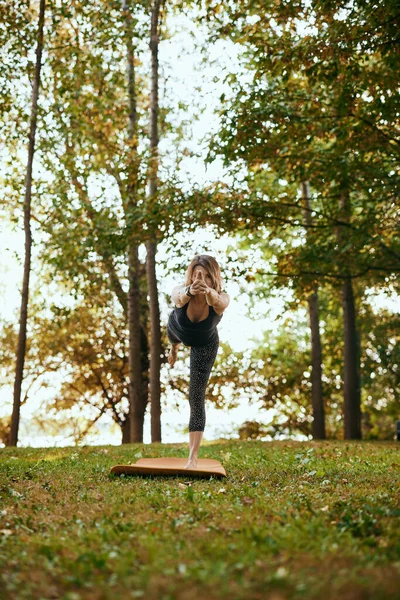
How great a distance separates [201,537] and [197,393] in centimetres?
330

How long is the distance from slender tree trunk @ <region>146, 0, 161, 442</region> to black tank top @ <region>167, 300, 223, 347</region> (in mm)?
7390

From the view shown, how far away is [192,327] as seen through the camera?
6984 millimetres

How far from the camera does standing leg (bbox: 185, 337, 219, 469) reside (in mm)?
7074

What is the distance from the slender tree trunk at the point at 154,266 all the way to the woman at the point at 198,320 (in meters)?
7.35

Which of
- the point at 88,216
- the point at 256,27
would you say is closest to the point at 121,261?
the point at 88,216

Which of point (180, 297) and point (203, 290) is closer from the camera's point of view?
point (203, 290)

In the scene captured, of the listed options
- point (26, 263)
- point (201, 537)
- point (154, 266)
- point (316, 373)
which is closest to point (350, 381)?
point (316, 373)

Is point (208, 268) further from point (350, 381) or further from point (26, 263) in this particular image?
point (350, 381)

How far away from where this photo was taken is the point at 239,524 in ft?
14.1

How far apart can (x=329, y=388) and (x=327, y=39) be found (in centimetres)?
1632

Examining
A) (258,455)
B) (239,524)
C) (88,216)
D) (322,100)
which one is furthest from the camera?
(88,216)

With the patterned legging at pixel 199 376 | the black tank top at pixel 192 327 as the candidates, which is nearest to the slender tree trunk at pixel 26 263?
Result: the patterned legging at pixel 199 376

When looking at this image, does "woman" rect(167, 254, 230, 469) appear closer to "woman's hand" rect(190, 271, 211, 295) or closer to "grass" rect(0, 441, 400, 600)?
"woman's hand" rect(190, 271, 211, 295)

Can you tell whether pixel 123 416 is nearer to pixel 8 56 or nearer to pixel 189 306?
pixel 8 56
